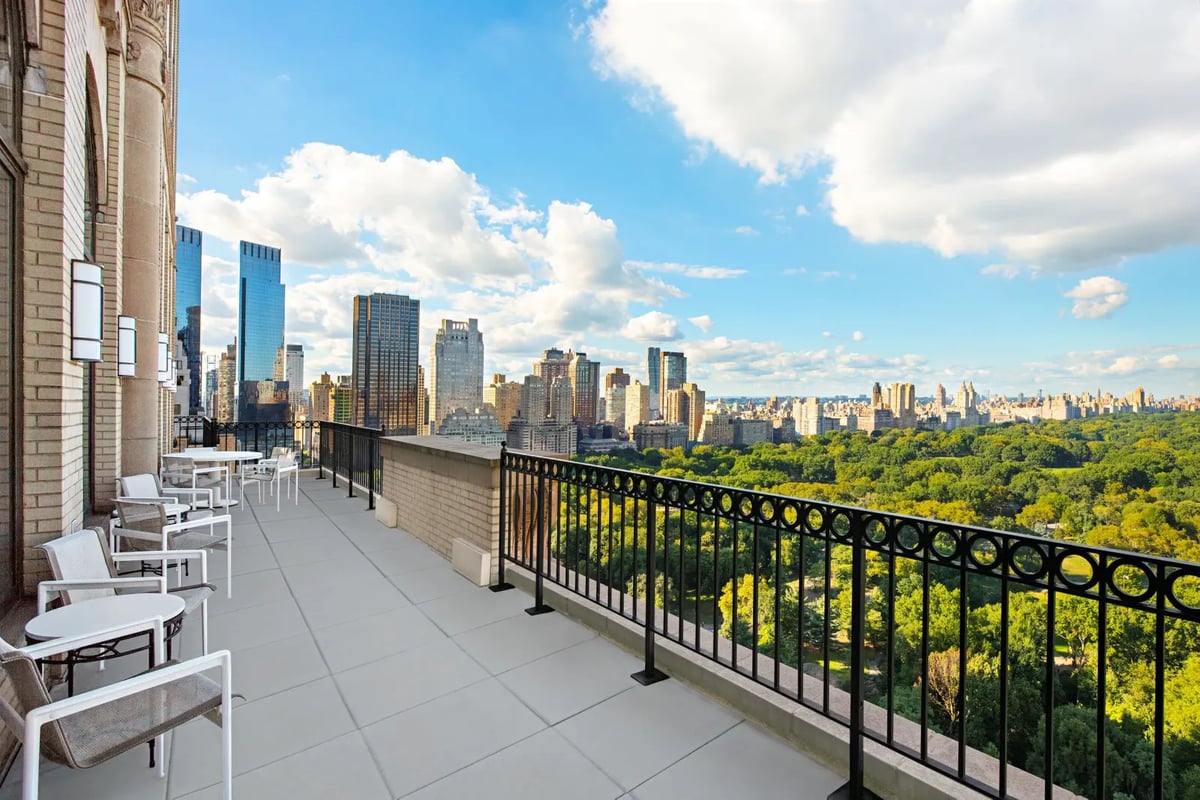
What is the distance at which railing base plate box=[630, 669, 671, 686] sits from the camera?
9.89ft

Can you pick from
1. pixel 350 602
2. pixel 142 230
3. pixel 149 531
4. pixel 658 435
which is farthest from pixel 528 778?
pixel 658 435

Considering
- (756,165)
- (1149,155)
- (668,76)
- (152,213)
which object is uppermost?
(756,165)

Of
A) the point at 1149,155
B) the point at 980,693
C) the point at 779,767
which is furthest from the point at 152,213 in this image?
the point at 1149,155

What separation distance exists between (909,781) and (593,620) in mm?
2068

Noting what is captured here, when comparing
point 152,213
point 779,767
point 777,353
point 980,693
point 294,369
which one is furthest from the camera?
point 777,353

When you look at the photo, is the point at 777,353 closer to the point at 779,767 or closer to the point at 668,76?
the point at 668,76

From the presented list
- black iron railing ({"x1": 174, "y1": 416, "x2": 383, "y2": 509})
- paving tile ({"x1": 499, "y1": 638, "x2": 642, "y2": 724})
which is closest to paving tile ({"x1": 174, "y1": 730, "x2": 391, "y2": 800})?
paving tile ({"x1": 499, "y1": 638, "x2": 642, "y2": 724})

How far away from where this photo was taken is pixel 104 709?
1975mm

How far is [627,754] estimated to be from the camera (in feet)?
7.88

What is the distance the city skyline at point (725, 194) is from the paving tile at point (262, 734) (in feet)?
35.6

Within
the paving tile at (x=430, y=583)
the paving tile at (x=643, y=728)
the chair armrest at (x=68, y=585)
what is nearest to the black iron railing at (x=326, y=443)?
the paving tile at (x=430, y=583)

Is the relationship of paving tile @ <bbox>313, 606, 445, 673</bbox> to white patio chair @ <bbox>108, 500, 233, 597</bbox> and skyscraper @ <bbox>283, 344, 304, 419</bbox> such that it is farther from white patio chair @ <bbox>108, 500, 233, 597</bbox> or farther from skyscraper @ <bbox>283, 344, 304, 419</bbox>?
skyscraper @ <bbox>283, 344, 304, 419</bbox>

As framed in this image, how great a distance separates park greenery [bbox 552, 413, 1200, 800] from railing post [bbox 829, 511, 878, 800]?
2.87 ft

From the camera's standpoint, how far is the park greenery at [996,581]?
63.8ft
